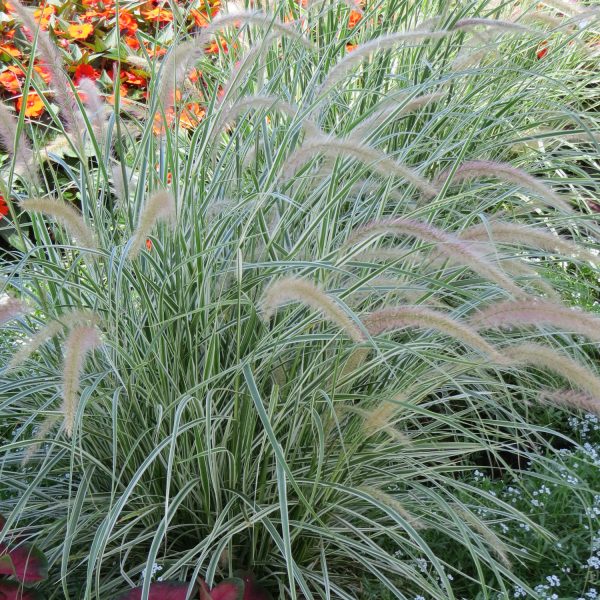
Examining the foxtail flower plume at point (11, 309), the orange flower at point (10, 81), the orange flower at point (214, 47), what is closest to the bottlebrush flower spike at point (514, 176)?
the foxtail flower plume at point (11, 309)

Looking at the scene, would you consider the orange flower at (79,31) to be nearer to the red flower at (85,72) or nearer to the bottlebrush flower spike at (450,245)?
the red flower at (85,72)

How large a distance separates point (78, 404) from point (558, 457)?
56.8 inches

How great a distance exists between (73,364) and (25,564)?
0.65 m

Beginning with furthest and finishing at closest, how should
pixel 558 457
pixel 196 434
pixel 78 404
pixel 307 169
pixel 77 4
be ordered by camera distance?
pixel 77 4, pixel 558 457, pixel 307 169, pixel 196 434, pixel 78 404

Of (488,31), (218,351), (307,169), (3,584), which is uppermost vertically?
(488,31)

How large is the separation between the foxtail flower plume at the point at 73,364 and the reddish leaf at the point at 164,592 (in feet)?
1.61

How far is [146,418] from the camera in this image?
2055 millimetres

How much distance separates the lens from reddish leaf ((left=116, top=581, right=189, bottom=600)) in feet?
5.63

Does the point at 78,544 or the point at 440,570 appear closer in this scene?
the point at 440,570

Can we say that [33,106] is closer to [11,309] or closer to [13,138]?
[13,138]

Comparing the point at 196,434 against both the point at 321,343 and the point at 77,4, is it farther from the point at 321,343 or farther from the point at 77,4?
the point at 77,4

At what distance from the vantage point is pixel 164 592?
1721mm

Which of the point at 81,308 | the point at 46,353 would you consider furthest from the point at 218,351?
the point at 46,353

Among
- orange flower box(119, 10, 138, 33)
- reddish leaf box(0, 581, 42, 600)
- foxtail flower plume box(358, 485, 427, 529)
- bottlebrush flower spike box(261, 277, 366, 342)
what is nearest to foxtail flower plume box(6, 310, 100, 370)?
bottlebrush flower spike box(261, 277, 366, 342)
